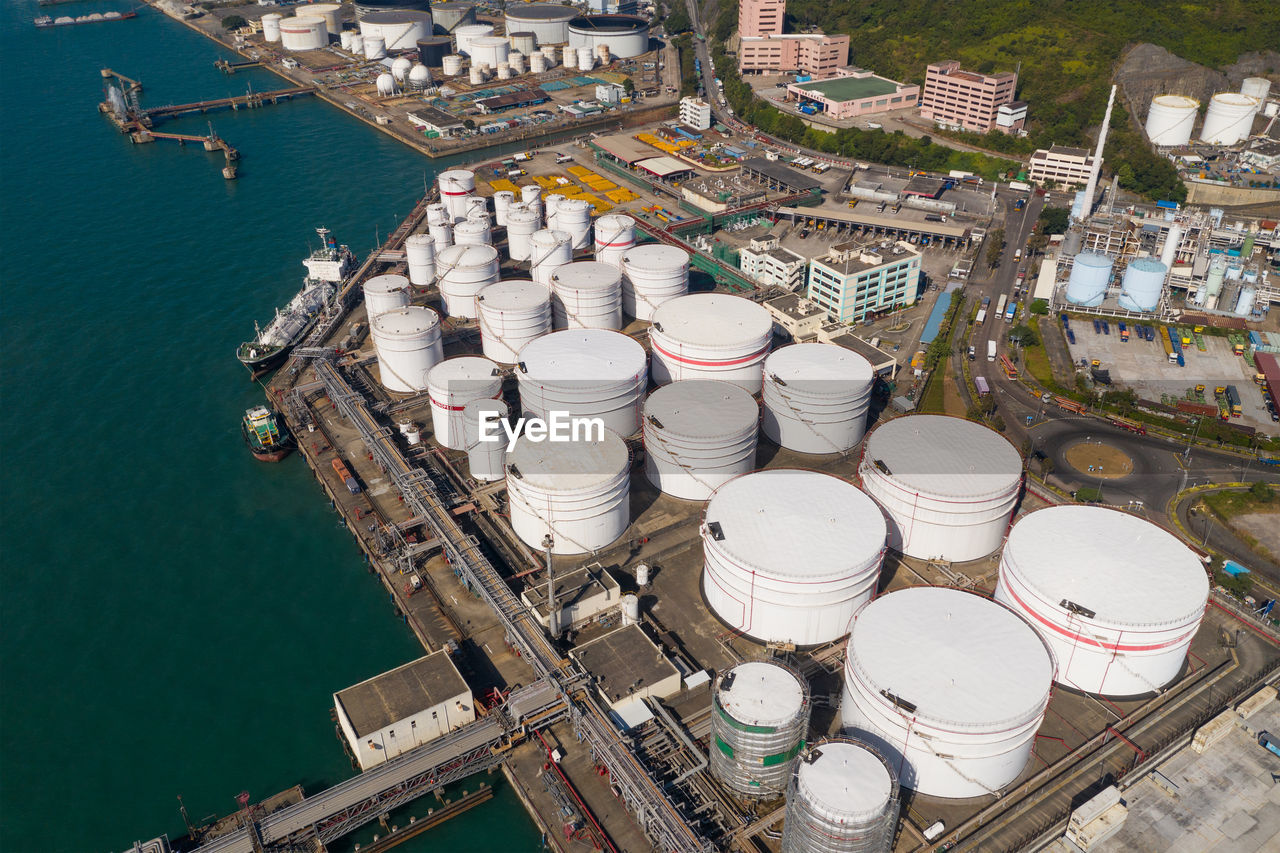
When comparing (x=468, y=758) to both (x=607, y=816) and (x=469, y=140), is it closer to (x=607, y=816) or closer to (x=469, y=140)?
(x=607, y=816)

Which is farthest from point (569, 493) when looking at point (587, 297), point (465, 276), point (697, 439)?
point (465, 276)

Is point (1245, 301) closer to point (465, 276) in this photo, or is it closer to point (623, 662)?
point (623, 662)

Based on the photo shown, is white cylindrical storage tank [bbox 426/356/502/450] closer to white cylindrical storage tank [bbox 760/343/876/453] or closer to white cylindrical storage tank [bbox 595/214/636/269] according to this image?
white cylindrical storage tank [bbox 760/343/876/453]

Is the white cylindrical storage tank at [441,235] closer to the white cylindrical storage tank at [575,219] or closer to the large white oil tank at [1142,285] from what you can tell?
the white cylindrical storage tank at [575,219]

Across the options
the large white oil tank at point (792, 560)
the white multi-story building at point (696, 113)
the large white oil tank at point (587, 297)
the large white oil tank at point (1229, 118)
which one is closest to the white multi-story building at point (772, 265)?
the large white oil tank at point (587, 297)

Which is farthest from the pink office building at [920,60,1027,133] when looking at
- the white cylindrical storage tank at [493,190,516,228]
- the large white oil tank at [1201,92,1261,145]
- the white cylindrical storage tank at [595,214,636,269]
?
the white cylindrical storage tank at [493,190,516,228]

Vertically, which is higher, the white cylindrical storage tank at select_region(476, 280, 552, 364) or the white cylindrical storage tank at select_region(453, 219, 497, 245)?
the white cylindrical storage tank at select_region(453, 219, 497, 245)
